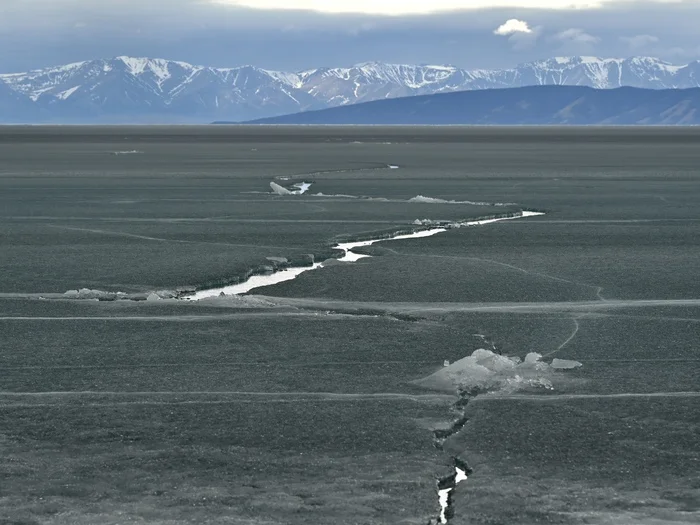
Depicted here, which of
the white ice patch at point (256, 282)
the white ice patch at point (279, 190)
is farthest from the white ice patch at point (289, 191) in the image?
the white ice patch at point (256, 282)

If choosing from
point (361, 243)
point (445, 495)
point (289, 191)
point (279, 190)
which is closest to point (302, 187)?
point (289, 191)

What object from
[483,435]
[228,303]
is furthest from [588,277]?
[483,435]

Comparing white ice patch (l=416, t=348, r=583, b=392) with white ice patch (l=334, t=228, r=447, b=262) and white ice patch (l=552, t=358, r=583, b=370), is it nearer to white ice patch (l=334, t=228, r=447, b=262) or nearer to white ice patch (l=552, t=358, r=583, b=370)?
white ice patch (l=552, t=358, r=583, b=370)

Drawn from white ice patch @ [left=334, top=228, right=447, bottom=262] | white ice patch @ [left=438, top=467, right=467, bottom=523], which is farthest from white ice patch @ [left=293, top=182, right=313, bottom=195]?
white ice patch @ [left=438, top=467, right=467, bottom=523]

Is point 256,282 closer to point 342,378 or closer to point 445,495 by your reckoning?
point 342,378

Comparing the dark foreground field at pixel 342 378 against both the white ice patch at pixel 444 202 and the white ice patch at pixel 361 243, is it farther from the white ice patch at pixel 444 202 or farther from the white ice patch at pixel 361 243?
the white ice patch at pixel 444 202
